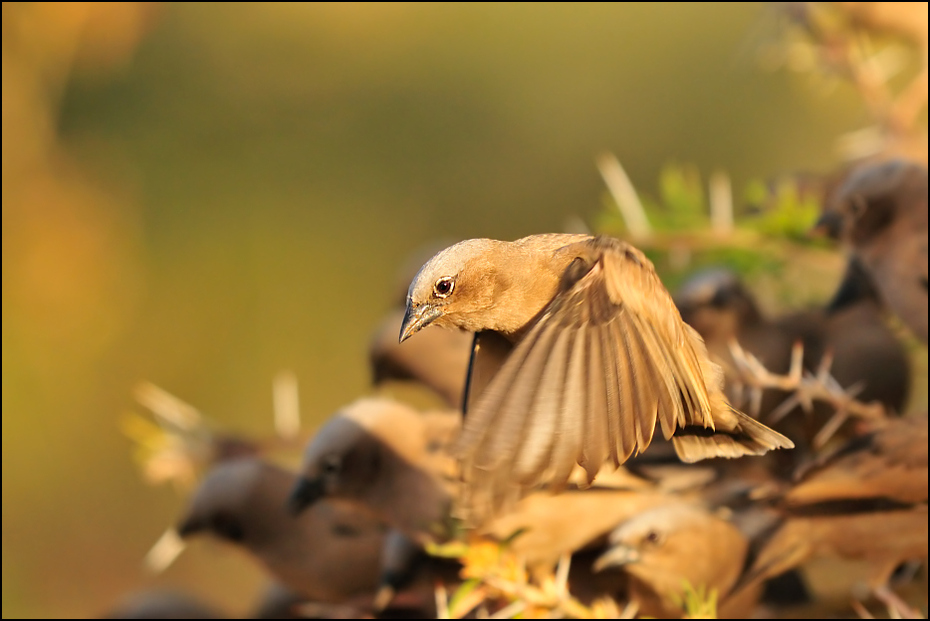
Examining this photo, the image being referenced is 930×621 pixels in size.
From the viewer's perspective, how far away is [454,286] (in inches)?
39.3

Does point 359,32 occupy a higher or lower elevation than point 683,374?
higher

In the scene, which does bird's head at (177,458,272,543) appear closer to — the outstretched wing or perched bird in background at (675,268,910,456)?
perched bird in background at (675,268,910,456)

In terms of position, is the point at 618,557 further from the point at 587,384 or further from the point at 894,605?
the point at 587,384

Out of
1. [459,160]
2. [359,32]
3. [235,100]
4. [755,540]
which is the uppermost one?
[359,32]

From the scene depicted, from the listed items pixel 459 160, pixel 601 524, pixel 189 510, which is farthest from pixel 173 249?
pixel 601 524

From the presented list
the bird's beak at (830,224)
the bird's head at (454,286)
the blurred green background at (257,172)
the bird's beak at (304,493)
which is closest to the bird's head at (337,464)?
the bird's beak at (304,493)

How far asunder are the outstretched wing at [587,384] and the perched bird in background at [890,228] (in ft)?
1.90

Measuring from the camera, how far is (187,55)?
4.45 metres

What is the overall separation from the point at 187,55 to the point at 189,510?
10.4ft

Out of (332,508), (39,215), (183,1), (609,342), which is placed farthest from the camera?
(183,1)

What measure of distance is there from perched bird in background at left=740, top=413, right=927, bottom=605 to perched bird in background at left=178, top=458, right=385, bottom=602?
0.61 meters

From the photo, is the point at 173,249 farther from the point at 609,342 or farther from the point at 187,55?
the point at 609,342

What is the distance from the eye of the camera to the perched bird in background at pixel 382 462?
4.79 ft

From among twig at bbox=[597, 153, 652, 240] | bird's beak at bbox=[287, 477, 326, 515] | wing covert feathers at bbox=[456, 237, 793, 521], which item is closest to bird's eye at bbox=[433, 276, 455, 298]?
wing covert feathers at bbox=[456, 237, 793, 521]
